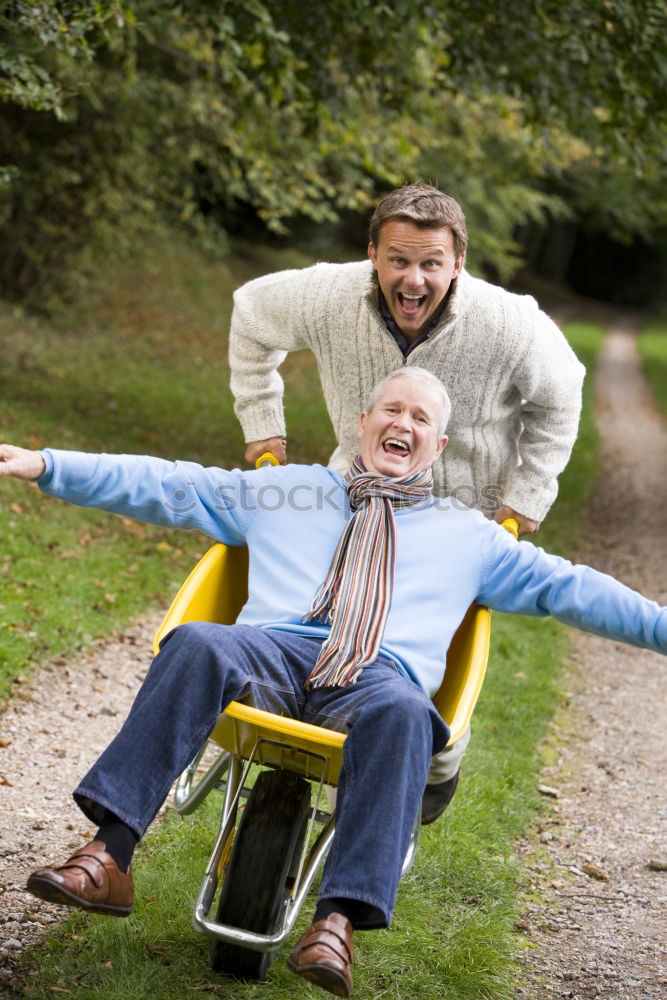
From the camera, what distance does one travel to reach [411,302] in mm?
3209

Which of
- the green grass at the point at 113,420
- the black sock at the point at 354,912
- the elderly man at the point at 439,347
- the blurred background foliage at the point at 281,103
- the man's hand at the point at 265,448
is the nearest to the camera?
the black sock at the point at 354,912

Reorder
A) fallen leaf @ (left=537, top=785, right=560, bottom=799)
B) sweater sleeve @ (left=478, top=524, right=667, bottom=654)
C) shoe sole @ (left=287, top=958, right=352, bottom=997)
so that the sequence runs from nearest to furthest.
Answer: shoe sole @ (left=287, top=958, right=352, bottom=997)
sweater sleeve @ (left=478, top=524, right=667, bottom=654)
fallen leaf @ (left=537, top=785, right=560, bottom=799)

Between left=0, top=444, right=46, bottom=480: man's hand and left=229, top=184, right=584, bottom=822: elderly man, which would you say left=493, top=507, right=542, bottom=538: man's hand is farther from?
left=0, top=444, right=46, bottom=480: man's hand

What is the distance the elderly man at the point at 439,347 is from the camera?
124 inches

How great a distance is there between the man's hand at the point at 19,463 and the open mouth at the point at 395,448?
94 cm

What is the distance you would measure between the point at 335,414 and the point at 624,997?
6.43 ft

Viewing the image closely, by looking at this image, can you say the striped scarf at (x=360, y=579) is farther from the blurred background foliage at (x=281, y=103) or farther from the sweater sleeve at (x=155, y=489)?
the blurred background foliage at (x=281, y=103)

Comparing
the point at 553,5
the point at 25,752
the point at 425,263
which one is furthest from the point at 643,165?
the point at 25,752

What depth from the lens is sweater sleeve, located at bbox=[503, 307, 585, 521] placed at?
344cm

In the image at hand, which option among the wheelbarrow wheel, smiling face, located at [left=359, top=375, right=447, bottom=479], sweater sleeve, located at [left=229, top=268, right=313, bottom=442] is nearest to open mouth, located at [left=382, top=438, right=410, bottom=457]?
smiling face, located at [left=359, top=375, right=447, bottom=479]

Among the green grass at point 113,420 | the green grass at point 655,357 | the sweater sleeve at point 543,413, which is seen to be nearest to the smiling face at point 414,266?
the sweater sleeve at point 543,413

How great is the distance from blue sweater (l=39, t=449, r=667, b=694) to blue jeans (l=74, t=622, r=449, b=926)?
31 cm

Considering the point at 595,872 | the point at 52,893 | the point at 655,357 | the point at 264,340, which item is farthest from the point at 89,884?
the point at 655,357

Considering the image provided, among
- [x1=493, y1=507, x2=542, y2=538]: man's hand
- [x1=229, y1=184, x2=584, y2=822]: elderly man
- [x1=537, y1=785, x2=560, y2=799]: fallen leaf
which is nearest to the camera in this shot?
[x1=229, y1=184, x2=584, y2=822]: elderly man
